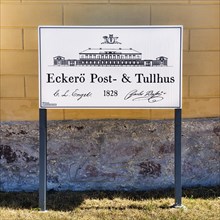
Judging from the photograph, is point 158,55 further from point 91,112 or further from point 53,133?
point 53,133

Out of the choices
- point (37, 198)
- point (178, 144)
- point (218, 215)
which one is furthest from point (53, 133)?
point (218, 215)

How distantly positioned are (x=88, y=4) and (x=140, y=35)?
30.7 inches

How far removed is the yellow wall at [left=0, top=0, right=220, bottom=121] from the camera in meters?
4.60

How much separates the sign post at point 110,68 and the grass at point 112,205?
46cm

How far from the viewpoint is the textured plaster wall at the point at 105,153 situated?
473 centimetres

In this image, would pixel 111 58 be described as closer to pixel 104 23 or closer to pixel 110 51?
pixel 110 51

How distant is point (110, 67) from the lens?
13.7ft

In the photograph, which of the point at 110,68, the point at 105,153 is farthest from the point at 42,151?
the point at 110,68

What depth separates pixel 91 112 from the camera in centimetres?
473

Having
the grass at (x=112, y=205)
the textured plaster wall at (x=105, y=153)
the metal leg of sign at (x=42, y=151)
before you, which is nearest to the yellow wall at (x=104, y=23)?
the textured plaster wall at (x=105, y=153)
